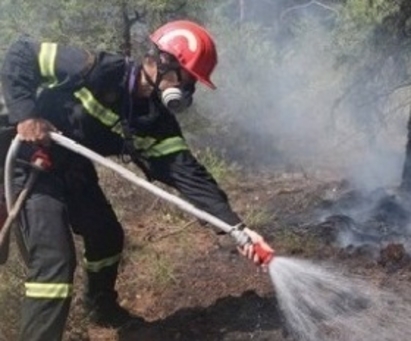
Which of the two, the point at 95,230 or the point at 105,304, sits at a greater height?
the point at 95,230

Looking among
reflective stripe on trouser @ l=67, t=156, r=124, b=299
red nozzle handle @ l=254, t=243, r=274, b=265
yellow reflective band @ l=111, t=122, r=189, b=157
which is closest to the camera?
red nozzle handle @ l=254, t=243, r=274, b=265

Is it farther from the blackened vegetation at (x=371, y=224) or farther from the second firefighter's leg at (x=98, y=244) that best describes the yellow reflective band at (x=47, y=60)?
the blackened vegetation at (x=371, y=224)

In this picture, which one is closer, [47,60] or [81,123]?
[47,60]

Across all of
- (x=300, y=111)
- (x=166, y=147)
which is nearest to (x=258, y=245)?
(x=166, y=147)

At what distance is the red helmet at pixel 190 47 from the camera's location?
399cm

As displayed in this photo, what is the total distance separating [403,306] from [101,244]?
2089 millimetres

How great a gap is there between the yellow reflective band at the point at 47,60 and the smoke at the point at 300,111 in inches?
217

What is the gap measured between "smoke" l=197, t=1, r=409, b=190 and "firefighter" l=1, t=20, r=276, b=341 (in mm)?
A: 4869

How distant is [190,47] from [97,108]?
66cm

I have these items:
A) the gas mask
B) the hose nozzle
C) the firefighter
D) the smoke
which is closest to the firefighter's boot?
the firefighter

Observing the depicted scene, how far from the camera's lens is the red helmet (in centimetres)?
399

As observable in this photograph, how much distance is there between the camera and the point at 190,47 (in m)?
4.00

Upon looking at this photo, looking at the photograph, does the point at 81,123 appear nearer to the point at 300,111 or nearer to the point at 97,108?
the point at 97,108

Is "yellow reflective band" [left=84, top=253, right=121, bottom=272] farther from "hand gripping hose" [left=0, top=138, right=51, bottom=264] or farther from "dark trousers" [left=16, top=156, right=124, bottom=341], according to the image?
"hand gripping hose" [left=0, top=138, right=51, bottom=264]
